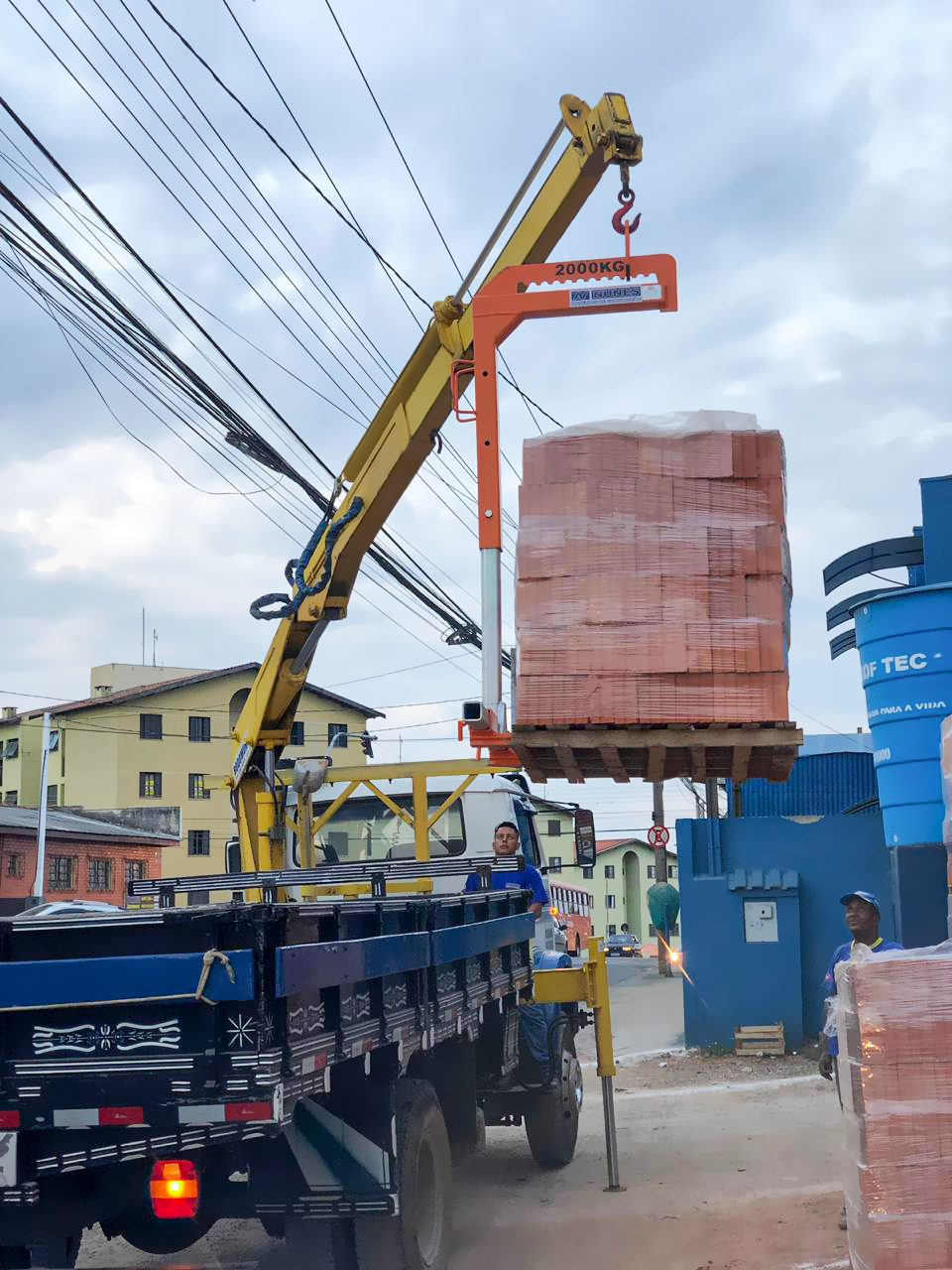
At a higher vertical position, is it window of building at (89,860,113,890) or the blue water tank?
the blue water tank

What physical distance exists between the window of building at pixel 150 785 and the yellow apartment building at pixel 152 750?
0.14ft

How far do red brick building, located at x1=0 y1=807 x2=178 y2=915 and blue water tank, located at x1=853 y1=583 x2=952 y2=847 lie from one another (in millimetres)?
32920

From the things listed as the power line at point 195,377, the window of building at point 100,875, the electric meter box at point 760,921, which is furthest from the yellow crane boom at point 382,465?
the window of building at point 100,875

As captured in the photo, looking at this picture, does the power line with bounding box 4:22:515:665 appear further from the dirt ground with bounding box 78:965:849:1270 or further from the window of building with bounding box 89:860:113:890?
the window of building with bounding box 89:860:113:890

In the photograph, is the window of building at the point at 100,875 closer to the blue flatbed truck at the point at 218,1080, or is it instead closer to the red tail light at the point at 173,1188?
the blue flatbed truck at the point at 218,1080

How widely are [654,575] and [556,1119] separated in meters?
4.05

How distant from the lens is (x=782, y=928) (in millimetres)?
14922

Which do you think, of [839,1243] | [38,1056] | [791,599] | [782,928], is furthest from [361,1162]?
[782,928]

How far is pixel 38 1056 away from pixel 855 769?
53.3 ft

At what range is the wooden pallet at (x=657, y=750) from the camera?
6816 millimetres

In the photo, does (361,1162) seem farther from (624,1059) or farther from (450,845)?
(624,1059)

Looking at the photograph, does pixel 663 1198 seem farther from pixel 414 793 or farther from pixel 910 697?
pixel 910 697

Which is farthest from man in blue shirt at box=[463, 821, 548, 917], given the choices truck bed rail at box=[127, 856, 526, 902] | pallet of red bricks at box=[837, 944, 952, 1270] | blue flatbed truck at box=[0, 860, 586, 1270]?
pallet of red bricks at box=[837, 944, 952, 1270]

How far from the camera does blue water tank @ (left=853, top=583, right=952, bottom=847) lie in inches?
393
